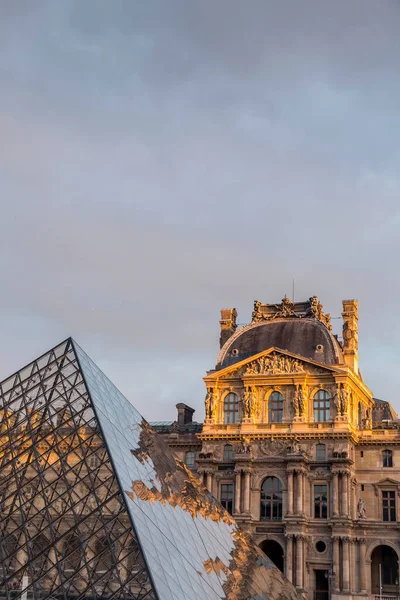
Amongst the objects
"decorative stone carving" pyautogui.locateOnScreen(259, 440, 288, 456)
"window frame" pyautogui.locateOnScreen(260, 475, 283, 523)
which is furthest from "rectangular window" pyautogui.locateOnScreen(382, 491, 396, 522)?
"decorative stone carving" pyautogui.locateOnScreen(259, 440, 288, 456)

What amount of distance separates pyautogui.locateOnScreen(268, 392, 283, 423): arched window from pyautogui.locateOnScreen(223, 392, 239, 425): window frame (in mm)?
2505

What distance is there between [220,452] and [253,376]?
5921 mm

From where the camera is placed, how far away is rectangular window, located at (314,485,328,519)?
5331 centimetres

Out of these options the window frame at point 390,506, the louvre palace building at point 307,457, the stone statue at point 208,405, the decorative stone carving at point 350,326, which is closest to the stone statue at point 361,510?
the louvre palace building at point 307,457

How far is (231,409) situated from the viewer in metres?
57.8

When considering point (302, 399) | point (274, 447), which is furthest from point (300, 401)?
point (274, 447)

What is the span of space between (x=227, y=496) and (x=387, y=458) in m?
11.3

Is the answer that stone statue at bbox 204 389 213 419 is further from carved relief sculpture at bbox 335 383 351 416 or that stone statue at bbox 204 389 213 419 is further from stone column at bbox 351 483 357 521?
stone column at bbox 351 483 357 521

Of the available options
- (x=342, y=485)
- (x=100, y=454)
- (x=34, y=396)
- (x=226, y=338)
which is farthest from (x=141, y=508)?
(x=226, y=338)

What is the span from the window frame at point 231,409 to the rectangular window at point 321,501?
758 cm

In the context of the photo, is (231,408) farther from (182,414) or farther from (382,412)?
(382,412)

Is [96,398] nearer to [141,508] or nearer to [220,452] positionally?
[141,508]

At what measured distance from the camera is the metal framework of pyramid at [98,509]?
848 inches

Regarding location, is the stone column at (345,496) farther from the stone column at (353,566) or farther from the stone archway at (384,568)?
the stone archway at (384,568)
